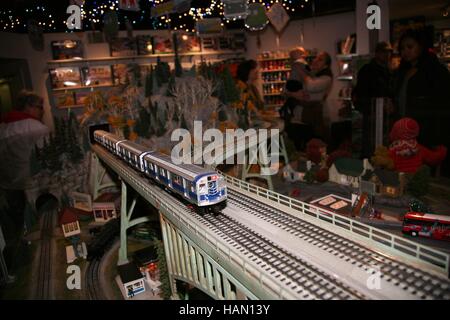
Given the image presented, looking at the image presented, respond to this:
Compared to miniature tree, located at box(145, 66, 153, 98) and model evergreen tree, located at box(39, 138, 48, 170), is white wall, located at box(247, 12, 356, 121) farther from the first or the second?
model evergreen tree, located at box(39, 138, 48, 170)

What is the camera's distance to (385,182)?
57.3ft

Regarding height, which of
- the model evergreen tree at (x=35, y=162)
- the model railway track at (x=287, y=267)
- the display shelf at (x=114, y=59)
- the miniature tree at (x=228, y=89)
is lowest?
the model railway track at (x=287, y=267)

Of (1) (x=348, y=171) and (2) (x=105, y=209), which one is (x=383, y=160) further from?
(2) (x=105, y=209)

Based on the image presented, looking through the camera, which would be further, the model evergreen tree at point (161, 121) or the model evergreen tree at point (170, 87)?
the model evergreen tree at point (170, 87)

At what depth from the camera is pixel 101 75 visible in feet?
98.5

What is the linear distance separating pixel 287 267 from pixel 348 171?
45.3 feet

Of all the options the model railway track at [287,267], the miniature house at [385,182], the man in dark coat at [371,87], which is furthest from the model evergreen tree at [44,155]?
the man in dark coat at [371,87]

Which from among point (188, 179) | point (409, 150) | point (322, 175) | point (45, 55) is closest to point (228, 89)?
point (322, 175)

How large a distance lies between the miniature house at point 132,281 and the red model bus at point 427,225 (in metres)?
10.9

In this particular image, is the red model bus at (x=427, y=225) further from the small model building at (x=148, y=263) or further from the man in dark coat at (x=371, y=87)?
the small model building at (x=148, y=263)

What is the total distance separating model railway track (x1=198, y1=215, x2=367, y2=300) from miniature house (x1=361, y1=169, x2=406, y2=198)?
10.0 meters

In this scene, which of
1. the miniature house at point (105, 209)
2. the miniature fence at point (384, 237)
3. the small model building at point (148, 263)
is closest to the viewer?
the miniature fence at point (384, 237)

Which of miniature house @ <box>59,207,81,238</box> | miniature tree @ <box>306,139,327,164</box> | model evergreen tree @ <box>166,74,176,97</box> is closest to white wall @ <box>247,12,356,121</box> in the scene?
miniature tree @ <box>306,139,327,164</box>

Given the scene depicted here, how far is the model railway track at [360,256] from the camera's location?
6.31m
